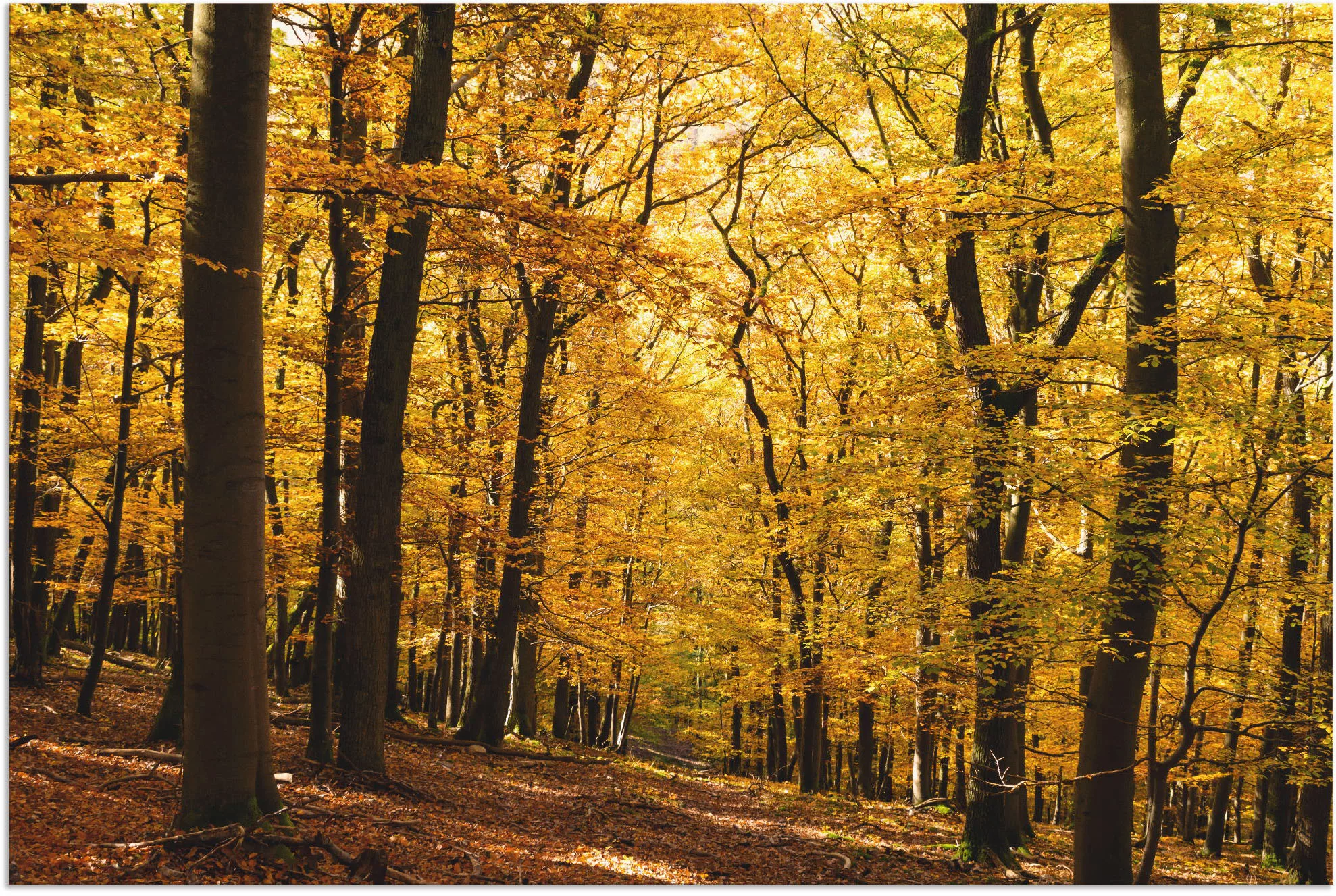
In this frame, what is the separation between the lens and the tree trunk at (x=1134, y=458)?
6.46m

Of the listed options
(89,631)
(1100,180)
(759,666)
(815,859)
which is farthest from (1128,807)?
(89,631)

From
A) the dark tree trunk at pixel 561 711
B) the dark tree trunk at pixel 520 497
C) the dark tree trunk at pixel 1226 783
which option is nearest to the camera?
the dark tree trunk at pixel 520 497

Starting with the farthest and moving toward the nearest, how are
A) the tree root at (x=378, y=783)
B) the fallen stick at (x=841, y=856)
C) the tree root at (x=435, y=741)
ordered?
the tree root at (x=435, y=741), the fallen stick at (x=841, y=856), the tree root at (x=378, y=783)

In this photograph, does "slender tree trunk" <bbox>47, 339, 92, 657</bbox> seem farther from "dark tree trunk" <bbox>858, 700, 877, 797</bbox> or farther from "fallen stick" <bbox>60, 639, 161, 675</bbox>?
"dark tree trunk" <bbox>858, 700, 877, 797</bbox>

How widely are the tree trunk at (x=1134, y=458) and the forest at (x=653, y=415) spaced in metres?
0.04

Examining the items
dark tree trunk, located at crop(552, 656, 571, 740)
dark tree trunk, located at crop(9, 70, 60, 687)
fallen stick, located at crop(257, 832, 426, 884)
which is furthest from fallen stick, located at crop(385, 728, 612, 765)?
dark tree trunk, located at crop(552, 656, 571, 740)

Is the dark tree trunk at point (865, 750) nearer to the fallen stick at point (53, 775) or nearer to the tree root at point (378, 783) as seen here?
the tree root at point (378, 783)

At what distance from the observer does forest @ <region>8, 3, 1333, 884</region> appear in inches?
216

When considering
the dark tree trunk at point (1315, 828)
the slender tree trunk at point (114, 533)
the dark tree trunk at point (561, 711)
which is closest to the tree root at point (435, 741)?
the slender tree trunk at point (114, 533)

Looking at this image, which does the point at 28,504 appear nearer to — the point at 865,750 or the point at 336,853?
the point at 336,853

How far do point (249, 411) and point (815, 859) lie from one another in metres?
7.20

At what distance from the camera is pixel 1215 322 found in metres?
6.72

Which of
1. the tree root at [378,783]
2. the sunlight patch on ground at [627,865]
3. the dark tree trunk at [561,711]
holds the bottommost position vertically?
the dark tree trunk at [561,711]

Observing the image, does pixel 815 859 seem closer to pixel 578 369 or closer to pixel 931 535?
pixel 931 535
